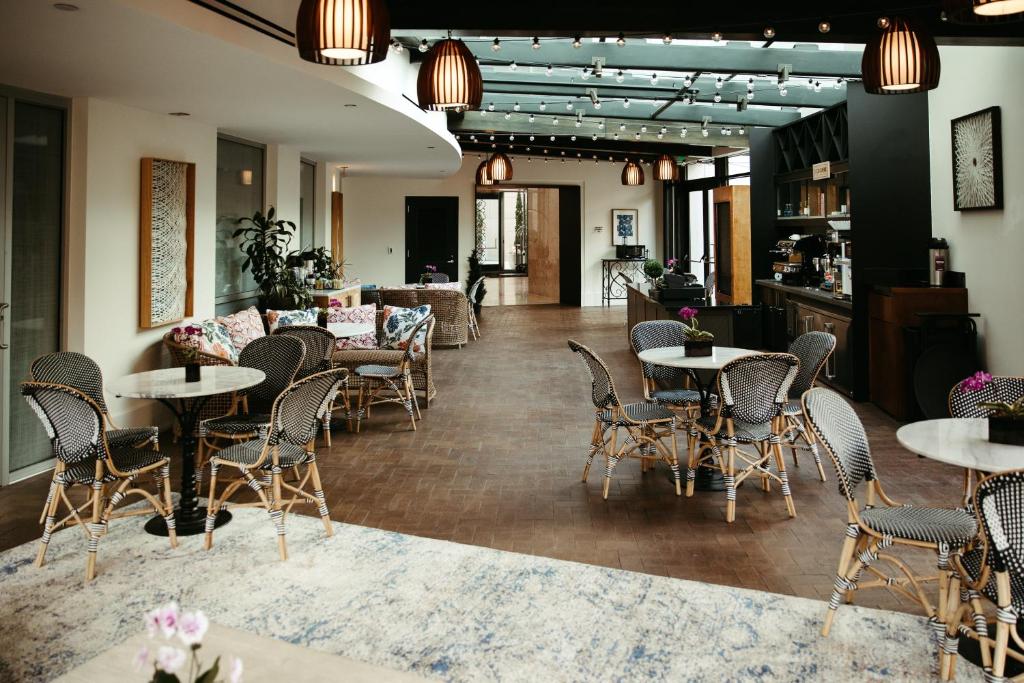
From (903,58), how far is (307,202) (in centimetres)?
956

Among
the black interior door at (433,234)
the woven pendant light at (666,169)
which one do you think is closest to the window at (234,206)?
the woven pendant light at (666,169)

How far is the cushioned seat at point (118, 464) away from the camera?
4.30 m

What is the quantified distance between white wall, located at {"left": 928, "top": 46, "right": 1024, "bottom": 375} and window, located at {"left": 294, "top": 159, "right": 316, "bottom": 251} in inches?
324

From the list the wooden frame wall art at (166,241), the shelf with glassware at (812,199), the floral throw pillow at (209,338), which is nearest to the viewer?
the floral throw pillow at (209,338)

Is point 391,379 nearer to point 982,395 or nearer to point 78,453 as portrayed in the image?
point 78,453

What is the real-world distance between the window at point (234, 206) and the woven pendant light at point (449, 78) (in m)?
5.16

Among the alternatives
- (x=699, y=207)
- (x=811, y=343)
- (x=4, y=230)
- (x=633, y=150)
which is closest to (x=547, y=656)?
(x=811, y=343)

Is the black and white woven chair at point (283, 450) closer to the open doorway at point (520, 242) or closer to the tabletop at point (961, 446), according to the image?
the tabletop at point (961, 446)

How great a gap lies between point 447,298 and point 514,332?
248 cm

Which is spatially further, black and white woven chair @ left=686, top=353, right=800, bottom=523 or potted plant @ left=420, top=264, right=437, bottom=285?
potted plant @ left=420, top=264, right=437, bottom=285

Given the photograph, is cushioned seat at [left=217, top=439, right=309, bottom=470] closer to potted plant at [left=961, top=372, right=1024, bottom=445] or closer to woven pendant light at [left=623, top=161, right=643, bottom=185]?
potted plant at [left=961, top=372, right=1024, bottom=445]

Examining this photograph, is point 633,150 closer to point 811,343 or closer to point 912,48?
point 811,343

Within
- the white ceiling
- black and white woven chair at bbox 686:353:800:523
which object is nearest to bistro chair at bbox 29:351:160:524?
the white ceiling

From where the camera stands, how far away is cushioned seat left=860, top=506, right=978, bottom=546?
3.21 meters
